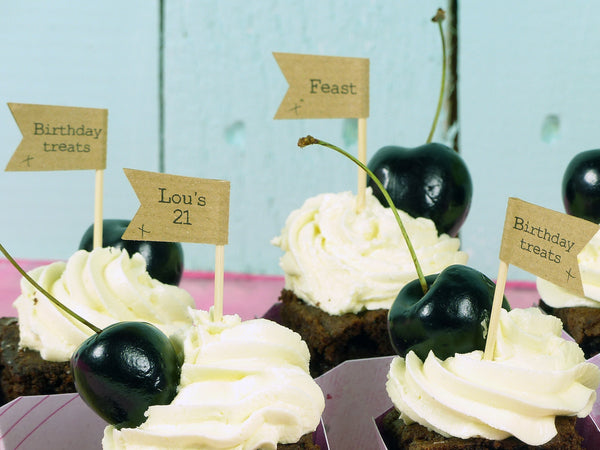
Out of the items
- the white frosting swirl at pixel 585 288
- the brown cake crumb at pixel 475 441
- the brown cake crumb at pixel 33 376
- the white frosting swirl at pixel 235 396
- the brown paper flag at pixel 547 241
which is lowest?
the brown cake crumb at pixel 33 376

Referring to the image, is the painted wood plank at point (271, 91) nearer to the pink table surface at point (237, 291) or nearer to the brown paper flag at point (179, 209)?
the pink table surface at point (237, 291)

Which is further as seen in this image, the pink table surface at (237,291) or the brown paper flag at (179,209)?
the pink table surface at (237,291)

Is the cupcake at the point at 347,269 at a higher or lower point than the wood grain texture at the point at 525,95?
lower

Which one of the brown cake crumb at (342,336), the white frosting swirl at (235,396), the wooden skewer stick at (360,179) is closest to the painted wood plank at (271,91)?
the wooden skewer stick at (360,179)

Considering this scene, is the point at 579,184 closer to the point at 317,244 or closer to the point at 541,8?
the point at 317,244

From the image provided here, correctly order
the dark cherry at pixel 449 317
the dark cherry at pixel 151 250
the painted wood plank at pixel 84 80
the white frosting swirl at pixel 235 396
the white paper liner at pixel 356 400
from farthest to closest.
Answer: the painted wood plank at pixel 84 80, the dark cherry at pixel 151 250, the white paper liner at pixel 356 400, the dark cherry at pixel 449 317, the white frosting swirl at pixel 235 396

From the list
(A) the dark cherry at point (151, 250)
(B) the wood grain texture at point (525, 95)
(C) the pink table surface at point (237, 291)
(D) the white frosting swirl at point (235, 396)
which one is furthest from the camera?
(B) the wood grain texture at point (525, 95)
